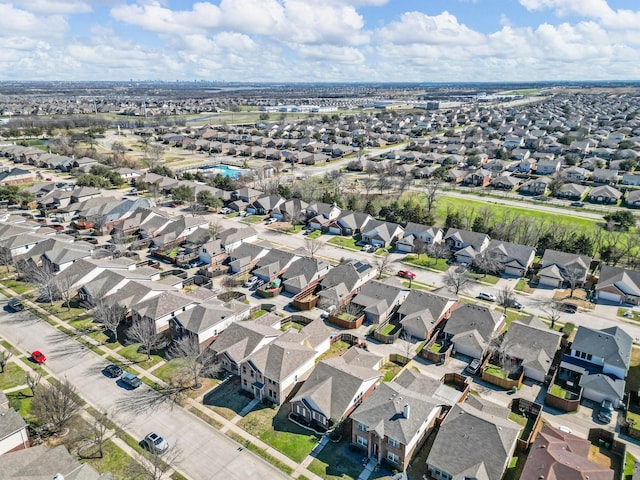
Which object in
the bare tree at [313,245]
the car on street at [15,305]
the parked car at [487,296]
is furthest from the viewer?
the bare tree at [313,245]

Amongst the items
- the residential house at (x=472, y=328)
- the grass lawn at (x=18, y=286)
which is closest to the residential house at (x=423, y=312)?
the residential house at (x=472, y=328)

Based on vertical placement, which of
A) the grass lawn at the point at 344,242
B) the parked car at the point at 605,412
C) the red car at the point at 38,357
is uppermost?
the grass lawn at the point at 344,242

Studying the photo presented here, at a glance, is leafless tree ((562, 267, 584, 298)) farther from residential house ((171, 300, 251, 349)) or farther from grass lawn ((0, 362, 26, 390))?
grass lawn ((0, 362, 26, 390))

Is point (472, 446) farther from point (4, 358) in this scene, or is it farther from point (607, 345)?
point (4, 358)

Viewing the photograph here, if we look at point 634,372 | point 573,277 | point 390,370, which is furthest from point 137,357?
point 573,277

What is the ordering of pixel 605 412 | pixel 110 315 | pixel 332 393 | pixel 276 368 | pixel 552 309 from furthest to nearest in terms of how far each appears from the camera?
pixel 552 309 → pixel 110 315 → pixel 276 368 → pixel 605 412 → pixel 332 393

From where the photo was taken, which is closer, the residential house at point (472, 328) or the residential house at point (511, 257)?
the residential house at point (472, 328)

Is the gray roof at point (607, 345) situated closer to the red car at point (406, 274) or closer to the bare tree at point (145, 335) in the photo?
the red car at point (406, 274)
